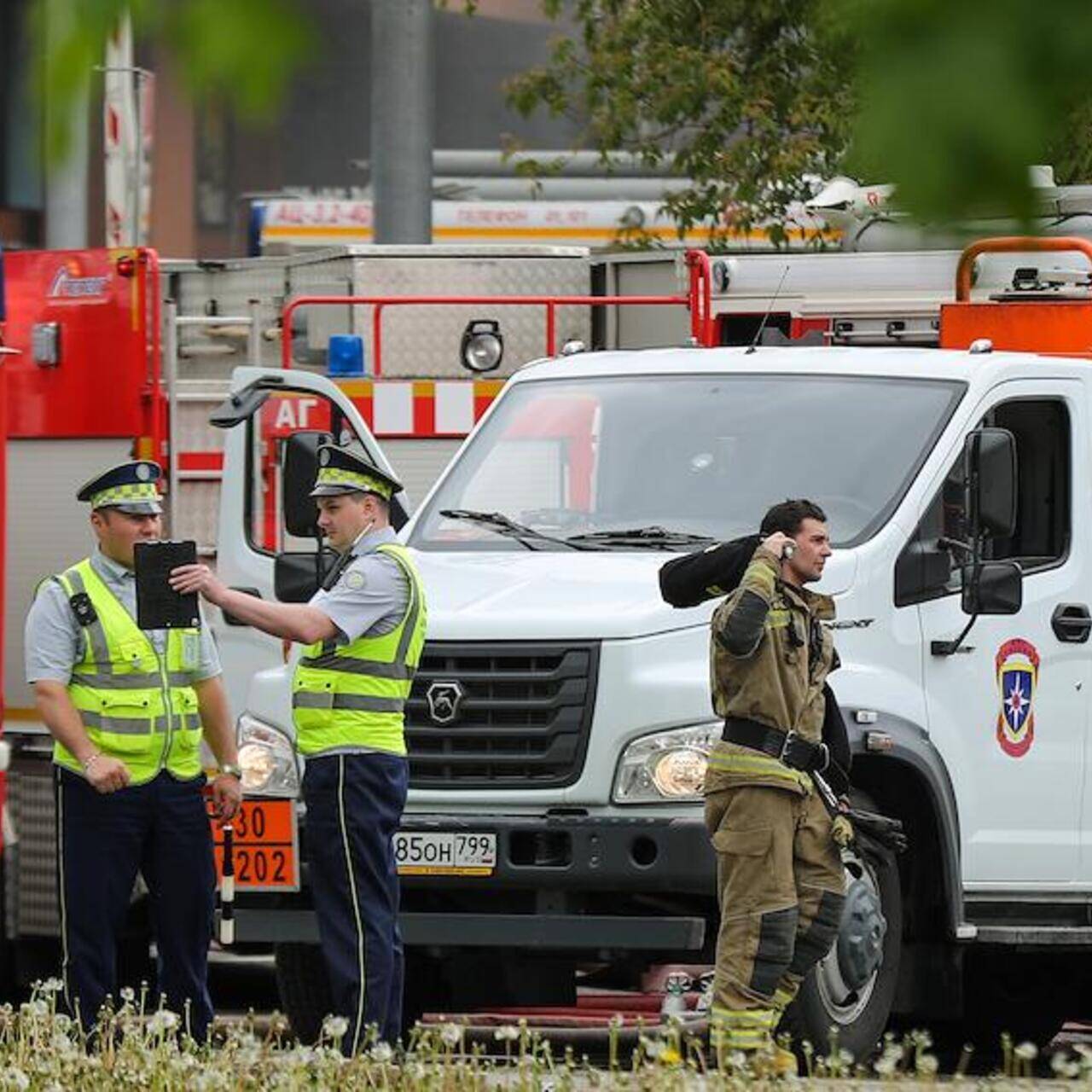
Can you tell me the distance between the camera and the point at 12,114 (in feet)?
9.12

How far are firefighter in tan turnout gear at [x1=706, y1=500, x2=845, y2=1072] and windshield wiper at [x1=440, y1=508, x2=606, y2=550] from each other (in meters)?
1.31

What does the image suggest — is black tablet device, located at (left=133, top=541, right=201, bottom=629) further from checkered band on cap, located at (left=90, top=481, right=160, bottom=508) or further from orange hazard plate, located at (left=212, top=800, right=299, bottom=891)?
orange hazard plate, located at (left=212, top=800, right=299, bottom=891)

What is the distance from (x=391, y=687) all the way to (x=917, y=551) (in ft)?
5.53

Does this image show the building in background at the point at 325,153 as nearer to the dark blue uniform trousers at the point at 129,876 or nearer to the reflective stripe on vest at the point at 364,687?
the dark blue uniform trousers at the point at 129,876

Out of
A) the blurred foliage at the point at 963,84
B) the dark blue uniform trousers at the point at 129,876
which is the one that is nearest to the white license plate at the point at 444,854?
the dark blue uniform trousers at the point at 129,876

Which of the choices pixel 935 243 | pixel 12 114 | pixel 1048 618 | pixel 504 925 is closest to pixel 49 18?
pixel 12 114

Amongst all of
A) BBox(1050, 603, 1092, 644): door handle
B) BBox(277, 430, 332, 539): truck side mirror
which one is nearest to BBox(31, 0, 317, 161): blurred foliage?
BBox(277, 430, 332, 539): truck side mirror

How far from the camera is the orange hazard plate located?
8.60 m

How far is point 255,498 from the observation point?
406 inches

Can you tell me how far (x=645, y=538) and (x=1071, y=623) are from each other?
126 centimetres

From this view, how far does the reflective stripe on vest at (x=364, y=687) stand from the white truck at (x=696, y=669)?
522 mm

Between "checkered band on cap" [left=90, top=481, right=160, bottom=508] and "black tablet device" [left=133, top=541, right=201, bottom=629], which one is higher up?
"checkered band on cap" [left=90, top=481, right=160, bottom=508]

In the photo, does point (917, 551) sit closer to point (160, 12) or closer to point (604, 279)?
point (604, 279)

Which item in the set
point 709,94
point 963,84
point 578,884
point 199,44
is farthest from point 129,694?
point 709,94
